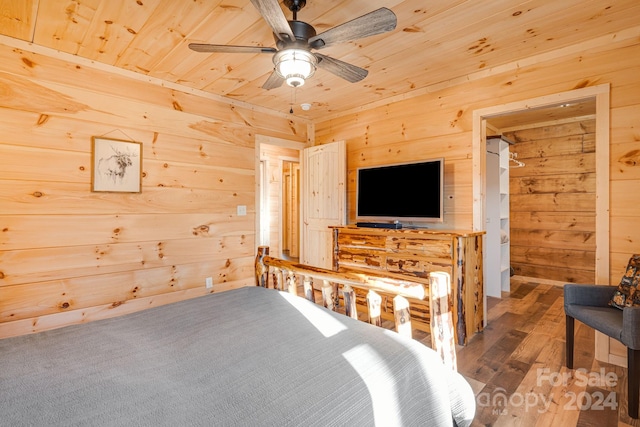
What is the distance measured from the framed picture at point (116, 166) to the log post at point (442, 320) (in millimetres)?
2795

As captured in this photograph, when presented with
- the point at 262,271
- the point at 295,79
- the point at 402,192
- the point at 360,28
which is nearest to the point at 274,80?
the point at 295,79

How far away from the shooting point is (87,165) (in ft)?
8.72

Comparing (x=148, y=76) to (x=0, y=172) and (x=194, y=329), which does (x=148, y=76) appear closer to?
(x=0, y=172)

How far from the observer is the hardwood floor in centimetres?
179

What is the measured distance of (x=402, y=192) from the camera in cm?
331

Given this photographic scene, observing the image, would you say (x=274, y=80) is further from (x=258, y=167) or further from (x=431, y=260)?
(x=431, y=260)

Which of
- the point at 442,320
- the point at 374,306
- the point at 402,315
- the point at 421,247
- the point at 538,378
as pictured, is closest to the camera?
the point at 442,320

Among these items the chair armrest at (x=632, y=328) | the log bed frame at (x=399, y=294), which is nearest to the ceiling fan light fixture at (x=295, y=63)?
the log bed frame at (x=399, y=294)

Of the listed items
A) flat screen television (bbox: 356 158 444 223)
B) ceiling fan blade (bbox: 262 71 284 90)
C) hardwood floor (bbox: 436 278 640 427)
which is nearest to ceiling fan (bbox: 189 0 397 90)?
ceiling fan blade (bbox: 262 71 284 90)

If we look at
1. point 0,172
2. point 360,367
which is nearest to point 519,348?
point 360,367

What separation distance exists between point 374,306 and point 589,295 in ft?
6.06

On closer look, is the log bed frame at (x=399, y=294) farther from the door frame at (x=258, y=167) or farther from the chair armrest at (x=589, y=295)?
the door frame at (x=258, y=167)

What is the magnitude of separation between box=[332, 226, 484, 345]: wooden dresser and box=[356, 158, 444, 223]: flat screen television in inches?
11.5

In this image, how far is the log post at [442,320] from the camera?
4.37ft
